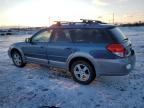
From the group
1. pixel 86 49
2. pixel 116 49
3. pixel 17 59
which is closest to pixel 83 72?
pixel 86 49

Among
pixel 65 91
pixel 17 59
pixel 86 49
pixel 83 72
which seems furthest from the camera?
pixel 17 59

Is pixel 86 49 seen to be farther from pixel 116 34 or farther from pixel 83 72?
pixel 116 34

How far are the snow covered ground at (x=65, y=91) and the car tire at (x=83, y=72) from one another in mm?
171

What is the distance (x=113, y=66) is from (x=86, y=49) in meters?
0.89

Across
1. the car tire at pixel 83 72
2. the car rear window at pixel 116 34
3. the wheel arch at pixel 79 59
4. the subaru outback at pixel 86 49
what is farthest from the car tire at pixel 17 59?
the car rear window at pixel 116 34

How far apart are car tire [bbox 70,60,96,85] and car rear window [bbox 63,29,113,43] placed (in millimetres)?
651

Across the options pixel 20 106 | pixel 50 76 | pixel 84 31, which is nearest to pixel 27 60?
pixel 50 76

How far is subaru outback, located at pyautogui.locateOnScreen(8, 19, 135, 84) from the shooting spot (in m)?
6.24

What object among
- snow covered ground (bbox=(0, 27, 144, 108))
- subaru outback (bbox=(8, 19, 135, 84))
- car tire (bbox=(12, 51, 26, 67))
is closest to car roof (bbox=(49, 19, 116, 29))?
subaru outback (bbox=(8, 19, 135, 84))

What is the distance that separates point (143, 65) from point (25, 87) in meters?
4.94

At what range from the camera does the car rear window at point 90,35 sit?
250 inches

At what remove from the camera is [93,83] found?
7.01 meters

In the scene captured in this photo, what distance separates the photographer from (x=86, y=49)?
6.55 metres

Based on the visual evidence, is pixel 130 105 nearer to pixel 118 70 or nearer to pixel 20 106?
pixel 118 70
